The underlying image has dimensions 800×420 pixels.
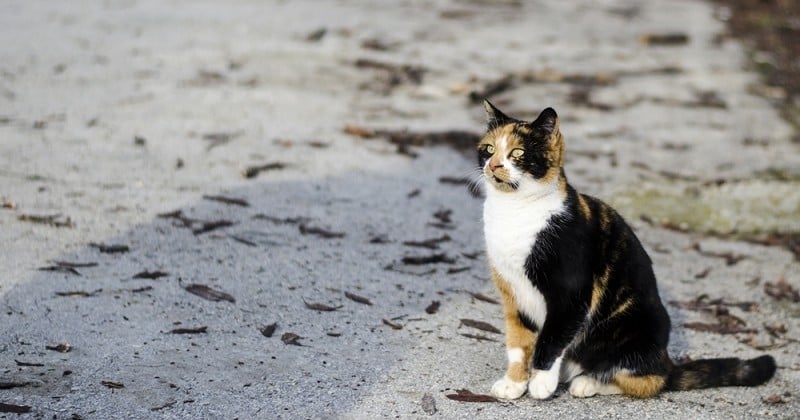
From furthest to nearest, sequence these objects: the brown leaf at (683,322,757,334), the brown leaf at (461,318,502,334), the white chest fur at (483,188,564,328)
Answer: the brown leaf at (683,322,757,334) → the brown leaf at (461,318,502,334) → the white chest fur at (483,188,564,328)

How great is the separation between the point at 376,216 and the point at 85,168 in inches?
70.2

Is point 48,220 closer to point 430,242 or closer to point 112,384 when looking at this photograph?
point 112,384

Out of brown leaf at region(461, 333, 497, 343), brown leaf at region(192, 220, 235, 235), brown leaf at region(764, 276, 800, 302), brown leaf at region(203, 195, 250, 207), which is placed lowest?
brown leaf at region(764, 276, 800, 302)

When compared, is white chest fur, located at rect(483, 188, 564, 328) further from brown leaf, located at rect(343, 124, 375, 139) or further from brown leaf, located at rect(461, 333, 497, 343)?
brown leaf, located at rect(343, 124, 375, 139)

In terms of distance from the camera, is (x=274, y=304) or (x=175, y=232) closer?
(x=274, y=304)

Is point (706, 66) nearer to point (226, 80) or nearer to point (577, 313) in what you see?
point (226, 80)

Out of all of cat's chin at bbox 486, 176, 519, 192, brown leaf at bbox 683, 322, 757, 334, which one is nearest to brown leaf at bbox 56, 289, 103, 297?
cat's chin at bbox 486, 176, 519, 192

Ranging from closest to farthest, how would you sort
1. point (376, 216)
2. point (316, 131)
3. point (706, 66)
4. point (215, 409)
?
point (215, 409) → point (376, 216) → point (316, 131) → point (706, 66)

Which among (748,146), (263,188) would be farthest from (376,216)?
(748,146)

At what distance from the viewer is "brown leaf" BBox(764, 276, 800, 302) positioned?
15.8 feet

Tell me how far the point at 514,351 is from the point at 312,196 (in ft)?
7.61

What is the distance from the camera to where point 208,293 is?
4.11 meters

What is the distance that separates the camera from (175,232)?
15.6ft

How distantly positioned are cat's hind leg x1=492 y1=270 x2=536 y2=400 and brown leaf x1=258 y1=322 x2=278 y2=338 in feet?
3.17
